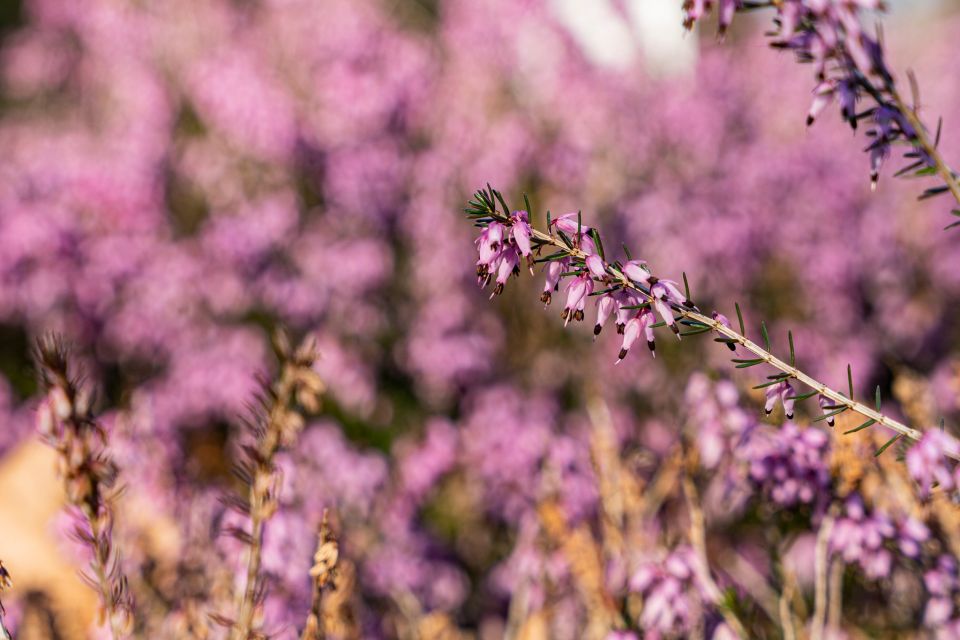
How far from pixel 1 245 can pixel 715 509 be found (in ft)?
20.2

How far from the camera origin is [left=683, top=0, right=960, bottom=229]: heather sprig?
59.2 inches

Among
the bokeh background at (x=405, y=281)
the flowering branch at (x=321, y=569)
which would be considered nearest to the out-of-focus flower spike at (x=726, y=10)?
the flowering branch at (x=321, y=569)

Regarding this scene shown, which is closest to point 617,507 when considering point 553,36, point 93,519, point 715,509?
point 715,509

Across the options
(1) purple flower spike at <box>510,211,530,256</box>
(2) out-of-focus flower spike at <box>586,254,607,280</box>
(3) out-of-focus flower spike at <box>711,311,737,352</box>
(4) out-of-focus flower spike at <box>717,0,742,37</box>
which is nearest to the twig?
(3) out-of-focus flower spike at <box>711,311,737,352</box>

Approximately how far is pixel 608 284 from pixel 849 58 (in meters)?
0.65

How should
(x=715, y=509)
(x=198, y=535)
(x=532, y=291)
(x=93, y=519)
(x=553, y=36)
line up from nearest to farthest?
(x=93, y=519)
(x=198, y=535)
(x=715, y=509)
(x=532, y=291)
(x=553, y=36)

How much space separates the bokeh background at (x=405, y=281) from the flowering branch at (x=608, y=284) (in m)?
1.75

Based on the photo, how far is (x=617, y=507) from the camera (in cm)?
312

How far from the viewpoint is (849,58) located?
1634 millimetres

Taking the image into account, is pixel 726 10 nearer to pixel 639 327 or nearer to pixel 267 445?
pixel 639 327

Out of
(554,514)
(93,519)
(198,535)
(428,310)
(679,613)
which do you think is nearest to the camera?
(93,519)

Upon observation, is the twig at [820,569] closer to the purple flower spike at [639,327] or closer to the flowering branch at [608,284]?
the flowering branch at [608,284]

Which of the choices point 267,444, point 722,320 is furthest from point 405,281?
point 722,320

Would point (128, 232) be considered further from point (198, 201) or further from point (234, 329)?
point (198, 201)
